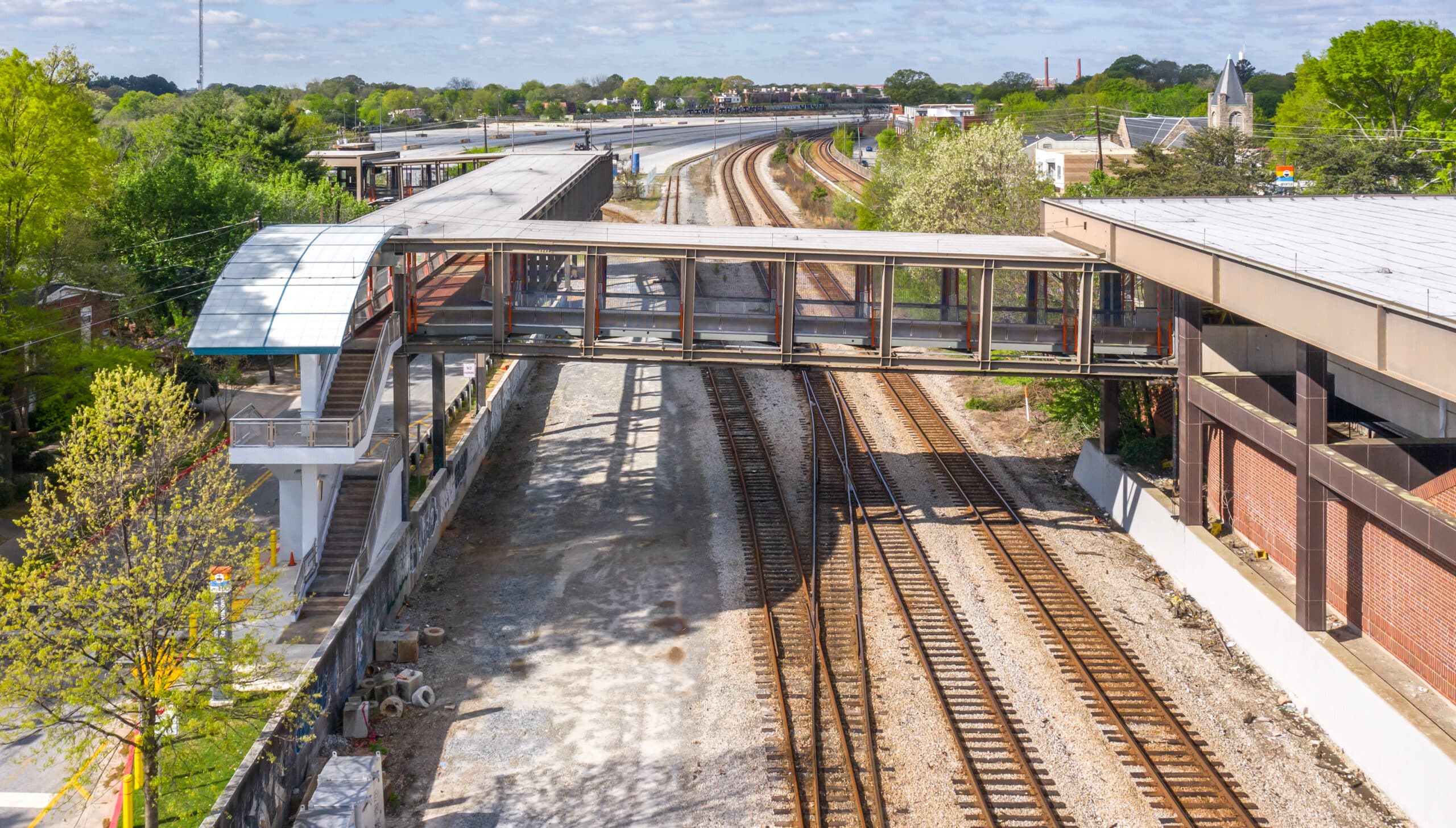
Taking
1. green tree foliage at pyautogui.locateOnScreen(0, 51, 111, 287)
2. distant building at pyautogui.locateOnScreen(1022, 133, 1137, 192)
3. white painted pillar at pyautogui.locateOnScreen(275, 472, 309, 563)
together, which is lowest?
white painted pillar at pyautogui.locateOnScreen(275, 472, 309, 563)

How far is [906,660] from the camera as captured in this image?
20.7 m

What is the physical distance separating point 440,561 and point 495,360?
18449mm

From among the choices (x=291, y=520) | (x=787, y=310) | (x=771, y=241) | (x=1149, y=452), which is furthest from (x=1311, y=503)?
(x=291, y=520)

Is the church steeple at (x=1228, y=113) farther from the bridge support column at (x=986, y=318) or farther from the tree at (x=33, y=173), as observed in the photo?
the tree at (x=33, y=173)

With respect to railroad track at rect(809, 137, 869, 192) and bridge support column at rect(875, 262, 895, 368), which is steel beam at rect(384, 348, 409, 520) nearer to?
bridge support column at rect(875, 262, 895, 368)

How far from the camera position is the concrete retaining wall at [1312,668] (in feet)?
51.7

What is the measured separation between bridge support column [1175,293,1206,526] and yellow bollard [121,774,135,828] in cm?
1883

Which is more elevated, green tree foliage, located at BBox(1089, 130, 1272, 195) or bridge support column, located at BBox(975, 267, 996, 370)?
green tree foliage, located at BBox(1089, 130, 1272, 195)

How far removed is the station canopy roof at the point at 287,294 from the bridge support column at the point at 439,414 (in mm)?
4032

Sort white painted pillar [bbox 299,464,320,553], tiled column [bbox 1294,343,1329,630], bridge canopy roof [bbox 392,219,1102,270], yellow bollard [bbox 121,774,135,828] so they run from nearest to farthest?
1. yellow bollard [bbox 121,774,135,828]
2. tiled column [bbox 1294,343,1329,630]
3. white painted pillar [bbox 299,464,320,553]
4. bridge canopy roof [bbox 392,219,1102,270]

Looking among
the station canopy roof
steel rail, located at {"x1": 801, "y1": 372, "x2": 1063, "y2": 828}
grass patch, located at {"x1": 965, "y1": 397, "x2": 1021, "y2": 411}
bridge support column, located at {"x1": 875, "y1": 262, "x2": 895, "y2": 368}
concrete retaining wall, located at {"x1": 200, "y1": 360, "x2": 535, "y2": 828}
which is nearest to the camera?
concrete retaining wall, located at {"x1": 200, "y1": 360, "x2": 535, "y2": 828}

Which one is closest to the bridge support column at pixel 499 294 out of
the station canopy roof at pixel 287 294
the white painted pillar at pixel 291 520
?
the station canopy roof at pixel 287 294

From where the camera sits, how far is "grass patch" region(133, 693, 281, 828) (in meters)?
15.8

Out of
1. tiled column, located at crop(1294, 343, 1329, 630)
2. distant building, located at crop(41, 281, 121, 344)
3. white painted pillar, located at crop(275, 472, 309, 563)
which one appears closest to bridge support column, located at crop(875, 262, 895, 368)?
tiled column, located at crop(1294, 343, 1329, 630)
